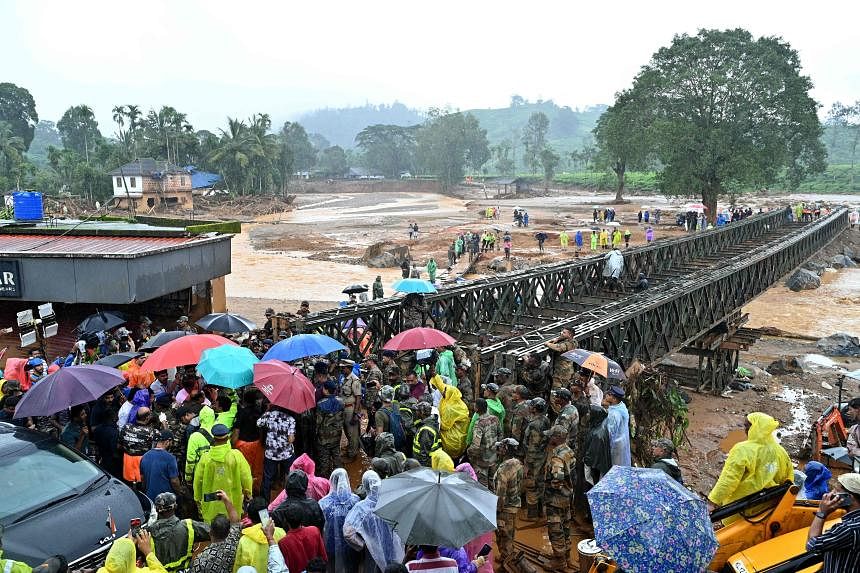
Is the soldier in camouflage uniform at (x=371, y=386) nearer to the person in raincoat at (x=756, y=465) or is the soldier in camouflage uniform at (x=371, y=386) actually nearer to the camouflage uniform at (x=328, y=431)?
the camouflage uniform at (x=328, y=431)

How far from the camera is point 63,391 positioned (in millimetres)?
6094

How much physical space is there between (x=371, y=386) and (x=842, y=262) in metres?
36.5

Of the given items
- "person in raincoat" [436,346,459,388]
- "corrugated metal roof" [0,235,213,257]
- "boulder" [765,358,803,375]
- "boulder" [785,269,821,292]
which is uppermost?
"corrugated metal roof" [0,235,213,257]

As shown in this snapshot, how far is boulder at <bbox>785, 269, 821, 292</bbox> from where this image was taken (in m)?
29.1

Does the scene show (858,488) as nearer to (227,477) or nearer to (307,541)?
(307,541)

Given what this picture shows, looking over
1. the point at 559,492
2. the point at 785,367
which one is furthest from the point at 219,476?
the point at 785,367

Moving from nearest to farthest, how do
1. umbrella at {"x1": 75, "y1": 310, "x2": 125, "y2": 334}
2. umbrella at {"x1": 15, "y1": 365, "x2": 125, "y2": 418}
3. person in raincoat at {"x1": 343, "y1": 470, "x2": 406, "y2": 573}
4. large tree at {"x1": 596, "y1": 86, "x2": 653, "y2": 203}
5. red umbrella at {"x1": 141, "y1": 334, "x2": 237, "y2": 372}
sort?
person in raincoat at {"x1": 343, "y1": 470, "x2": 406, "y2": 573} < umbrella at {"x1": 15, "y1": 365, "x2": 125, "y2": 418} < red umbrella at {"x1": 141, "y1": 334, "x2": 237, "y2": 372} < umbrella at {"x1": 75, "y1": 310, "x2": 125, "y2": 334} < large tree at {"x1": 596, "y1": 86, "x2": 653, "y2": 203}

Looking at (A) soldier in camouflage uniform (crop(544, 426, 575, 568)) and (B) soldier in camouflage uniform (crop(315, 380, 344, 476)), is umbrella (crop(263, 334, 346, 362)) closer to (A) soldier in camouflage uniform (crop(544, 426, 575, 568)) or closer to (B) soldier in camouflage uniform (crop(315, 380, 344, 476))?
(B) soldier in camouflage uniform (crop(315, 380, 344, 476))

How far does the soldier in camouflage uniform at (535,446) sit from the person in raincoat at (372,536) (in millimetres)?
1940

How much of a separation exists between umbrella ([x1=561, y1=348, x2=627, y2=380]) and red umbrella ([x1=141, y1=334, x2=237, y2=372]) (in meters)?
4.38

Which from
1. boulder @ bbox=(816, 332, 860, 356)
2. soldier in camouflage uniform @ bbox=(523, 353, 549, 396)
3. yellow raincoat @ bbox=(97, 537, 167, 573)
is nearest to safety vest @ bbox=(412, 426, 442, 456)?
soldier in camouflage uniform @ bbox=(523, 353, 549, 396)

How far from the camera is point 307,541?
172 inches

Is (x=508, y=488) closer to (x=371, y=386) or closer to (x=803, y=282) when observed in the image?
(x=371, y=386)

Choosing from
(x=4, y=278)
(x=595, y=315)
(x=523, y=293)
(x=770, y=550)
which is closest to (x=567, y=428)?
(x=770, y=550)
